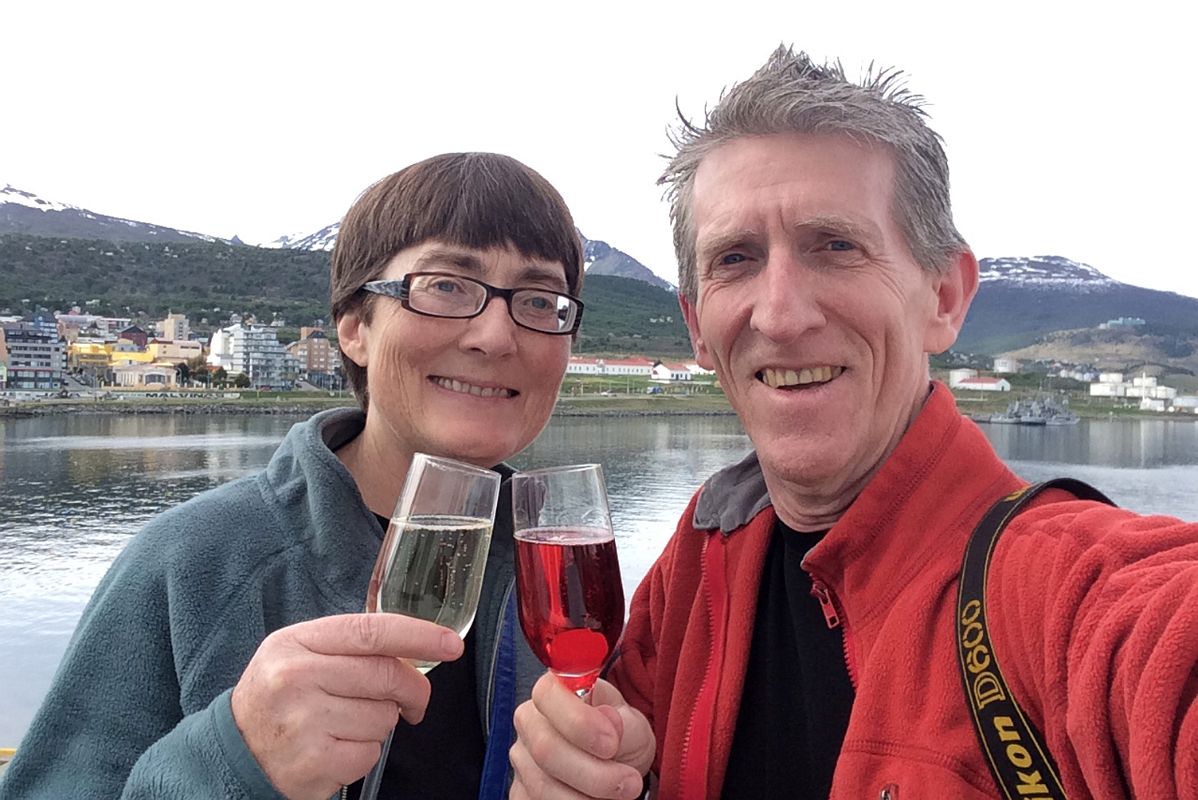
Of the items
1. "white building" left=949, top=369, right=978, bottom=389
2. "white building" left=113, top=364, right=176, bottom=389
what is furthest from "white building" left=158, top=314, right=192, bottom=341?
"white building" left=949, top=369, right=978, bottom=389

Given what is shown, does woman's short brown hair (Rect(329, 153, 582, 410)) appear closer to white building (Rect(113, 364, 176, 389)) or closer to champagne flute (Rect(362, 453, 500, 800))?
champagne flute (Rect(362, 453, 500, 800))

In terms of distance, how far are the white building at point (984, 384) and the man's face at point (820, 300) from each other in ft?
353

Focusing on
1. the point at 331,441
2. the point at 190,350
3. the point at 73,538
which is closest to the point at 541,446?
the point at 73,538

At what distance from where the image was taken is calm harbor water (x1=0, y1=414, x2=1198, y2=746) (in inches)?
602

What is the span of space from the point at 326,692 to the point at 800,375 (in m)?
1.02

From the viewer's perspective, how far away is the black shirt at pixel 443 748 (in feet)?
5.65

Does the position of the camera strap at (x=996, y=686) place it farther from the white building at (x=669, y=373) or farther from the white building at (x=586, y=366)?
the white building at (x=669, y=373)

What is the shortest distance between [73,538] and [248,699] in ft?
80.4

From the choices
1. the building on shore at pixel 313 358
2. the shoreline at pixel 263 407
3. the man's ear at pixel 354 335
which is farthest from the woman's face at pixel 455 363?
the building on shore at pixel 313 358

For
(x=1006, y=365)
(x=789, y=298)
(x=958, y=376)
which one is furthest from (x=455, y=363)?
(x=1006, y=365)

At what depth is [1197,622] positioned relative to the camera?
0.88m

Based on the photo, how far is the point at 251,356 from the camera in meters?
89.3

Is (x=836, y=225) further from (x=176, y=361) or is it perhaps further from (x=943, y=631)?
(x=176, y=361)

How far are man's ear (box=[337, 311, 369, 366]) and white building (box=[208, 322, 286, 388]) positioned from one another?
304 ft
